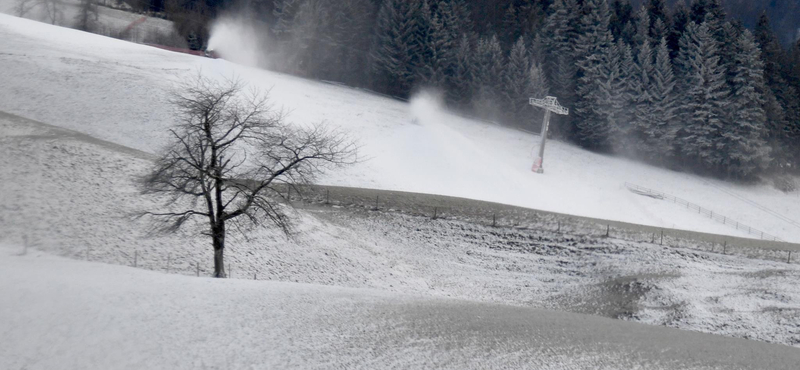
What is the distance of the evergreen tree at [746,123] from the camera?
6056 centimetres

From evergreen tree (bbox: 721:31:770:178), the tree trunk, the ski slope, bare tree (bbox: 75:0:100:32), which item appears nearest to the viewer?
the tree trunk

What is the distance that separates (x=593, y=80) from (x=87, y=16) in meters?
52.8

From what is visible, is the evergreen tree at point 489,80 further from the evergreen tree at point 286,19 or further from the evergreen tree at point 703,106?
the evergreen tree at point 286,19

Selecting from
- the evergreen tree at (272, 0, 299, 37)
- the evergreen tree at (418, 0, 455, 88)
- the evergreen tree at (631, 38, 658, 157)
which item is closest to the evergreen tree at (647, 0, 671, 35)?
the evergreen tree at (631, 38, 658, 157)

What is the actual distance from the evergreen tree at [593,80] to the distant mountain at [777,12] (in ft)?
142

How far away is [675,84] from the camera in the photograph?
208 feet

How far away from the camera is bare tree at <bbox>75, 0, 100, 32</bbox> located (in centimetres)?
7181

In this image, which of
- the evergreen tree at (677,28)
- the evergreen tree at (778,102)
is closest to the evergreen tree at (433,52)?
the evergreen tree at (677,28)

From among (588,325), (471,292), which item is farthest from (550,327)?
(471,292)

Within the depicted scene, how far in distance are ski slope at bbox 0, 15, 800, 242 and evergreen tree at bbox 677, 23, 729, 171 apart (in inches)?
105

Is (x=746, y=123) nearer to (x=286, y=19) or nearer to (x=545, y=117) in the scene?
Result: (x=545, y=117)

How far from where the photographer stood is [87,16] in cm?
7238

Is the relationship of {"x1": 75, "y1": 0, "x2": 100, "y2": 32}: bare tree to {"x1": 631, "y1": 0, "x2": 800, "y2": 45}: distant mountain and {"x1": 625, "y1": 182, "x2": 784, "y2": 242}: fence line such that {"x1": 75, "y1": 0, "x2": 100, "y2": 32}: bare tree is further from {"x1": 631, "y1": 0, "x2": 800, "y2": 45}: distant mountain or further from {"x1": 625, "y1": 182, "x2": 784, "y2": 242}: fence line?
{"x1": 631, "y1": 0, "x2": 800, "y2": 45}: distant mountain

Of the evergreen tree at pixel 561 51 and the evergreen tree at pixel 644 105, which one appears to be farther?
the evergreen tree at pixel 561 51
